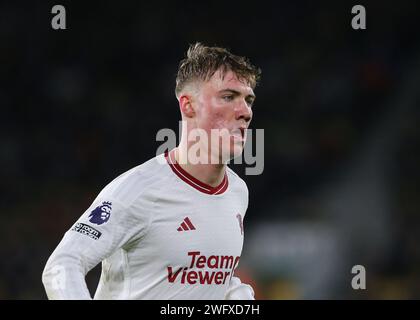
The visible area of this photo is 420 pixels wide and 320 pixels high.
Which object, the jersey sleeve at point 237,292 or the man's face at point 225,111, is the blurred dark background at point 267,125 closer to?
the jersey sleeve at point 237,292

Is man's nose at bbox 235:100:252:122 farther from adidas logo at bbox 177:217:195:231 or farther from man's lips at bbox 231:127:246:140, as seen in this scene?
adidas logo at bbox 177:217:195:231

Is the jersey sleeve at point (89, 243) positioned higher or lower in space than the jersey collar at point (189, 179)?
lower

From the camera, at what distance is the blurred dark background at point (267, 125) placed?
10859 millimetres

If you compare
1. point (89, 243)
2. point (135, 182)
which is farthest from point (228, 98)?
point (89, 243)

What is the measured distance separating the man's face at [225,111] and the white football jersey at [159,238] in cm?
29

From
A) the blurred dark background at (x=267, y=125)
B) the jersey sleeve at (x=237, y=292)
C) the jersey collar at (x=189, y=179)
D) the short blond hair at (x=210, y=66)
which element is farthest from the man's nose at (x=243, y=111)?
the blurred dark background at (x=267, y=125)

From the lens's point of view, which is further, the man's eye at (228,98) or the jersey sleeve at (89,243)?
the man's eye at (228,98)

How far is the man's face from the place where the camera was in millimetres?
3939
